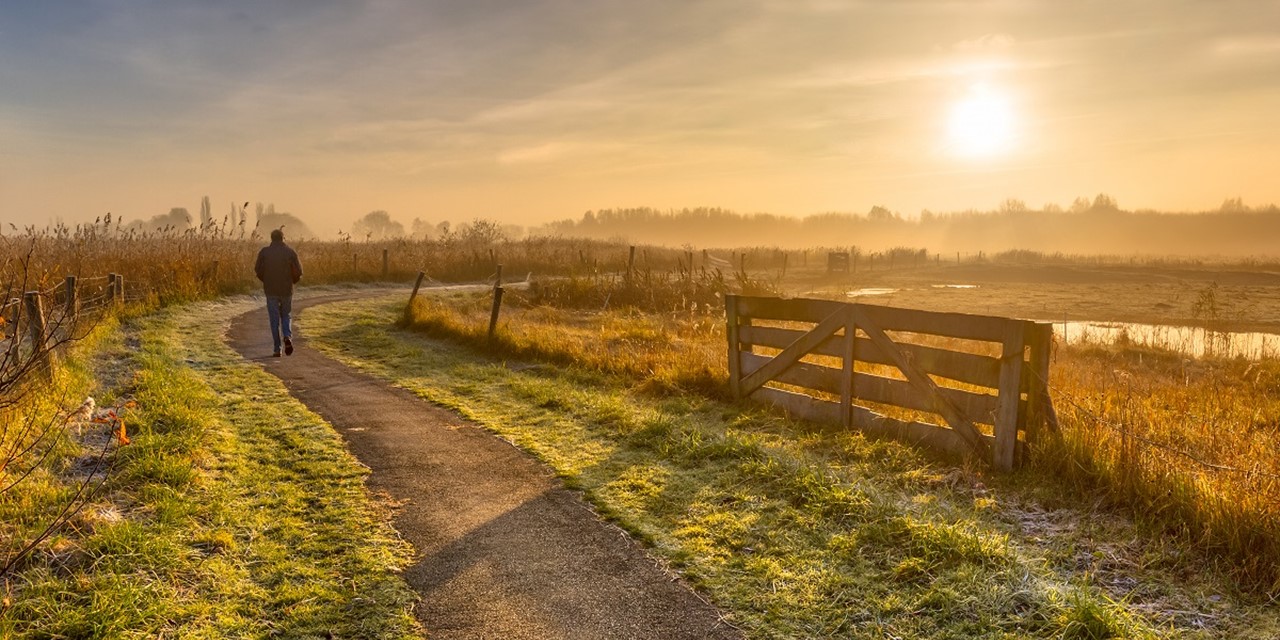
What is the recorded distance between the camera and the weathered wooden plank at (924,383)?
7.41m

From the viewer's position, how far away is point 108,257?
2117cm

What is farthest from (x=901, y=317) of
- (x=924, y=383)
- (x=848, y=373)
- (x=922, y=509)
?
(x=922, y=509)

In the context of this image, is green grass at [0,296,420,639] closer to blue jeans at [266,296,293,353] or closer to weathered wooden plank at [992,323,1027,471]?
blue jeans at [266,296,293,353]

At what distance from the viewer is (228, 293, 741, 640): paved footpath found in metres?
4.60

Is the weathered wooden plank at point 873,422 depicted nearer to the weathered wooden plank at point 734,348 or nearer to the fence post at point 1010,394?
the fence post at point 1010,394

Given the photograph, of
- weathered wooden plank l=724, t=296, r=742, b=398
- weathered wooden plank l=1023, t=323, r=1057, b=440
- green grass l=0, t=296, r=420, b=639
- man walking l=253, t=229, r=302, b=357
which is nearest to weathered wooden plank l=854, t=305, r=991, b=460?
weathered wooden plank l=1023, t=323, r=1057, b=440

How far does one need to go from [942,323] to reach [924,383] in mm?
665

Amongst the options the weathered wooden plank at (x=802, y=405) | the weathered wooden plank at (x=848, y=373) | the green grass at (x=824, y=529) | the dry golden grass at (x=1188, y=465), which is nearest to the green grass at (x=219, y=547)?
the green grass at (x=824, y=529)

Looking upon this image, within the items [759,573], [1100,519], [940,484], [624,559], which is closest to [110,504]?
[624,559]

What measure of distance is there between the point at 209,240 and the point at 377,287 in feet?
20.0

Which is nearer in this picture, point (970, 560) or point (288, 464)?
point (970, 560)

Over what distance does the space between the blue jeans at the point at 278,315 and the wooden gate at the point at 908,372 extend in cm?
903

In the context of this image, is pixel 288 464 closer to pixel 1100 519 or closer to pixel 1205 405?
pixel 1100 519

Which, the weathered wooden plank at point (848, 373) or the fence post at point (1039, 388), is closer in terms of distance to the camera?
the fence post at point (1039, 388)
